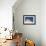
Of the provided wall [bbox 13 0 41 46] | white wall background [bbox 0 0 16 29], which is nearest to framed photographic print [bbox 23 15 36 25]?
wall [bbox 13 0 41 46]

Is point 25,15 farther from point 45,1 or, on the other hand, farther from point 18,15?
point 45,1

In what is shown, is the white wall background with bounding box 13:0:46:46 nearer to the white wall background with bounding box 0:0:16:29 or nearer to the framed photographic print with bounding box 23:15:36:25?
the framed photographic print with bounding box 23:15:36:25

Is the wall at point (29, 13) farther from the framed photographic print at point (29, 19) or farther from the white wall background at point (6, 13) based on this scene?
the white wall background at point (6, 13)

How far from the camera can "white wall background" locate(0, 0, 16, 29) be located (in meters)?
4.46

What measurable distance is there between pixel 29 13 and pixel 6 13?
1805 millimetres

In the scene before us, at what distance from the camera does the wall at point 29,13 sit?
6039 millimetres

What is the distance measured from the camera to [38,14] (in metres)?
6.06

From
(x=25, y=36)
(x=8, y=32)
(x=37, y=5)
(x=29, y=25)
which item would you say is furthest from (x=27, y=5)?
(x=8, y=32)

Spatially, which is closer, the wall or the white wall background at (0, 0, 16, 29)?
the white wall background at (0, 0, 16, 29)

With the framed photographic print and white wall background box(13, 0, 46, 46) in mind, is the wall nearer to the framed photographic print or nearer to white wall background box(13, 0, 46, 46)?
white wall background box(13, 0, 46, 46)

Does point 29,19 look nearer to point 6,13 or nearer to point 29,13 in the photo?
point 29,13

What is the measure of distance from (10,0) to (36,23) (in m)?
2.14

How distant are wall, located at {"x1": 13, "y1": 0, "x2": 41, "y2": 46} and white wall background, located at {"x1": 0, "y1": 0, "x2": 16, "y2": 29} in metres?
1.49

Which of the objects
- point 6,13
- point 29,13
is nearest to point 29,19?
point 29,13
